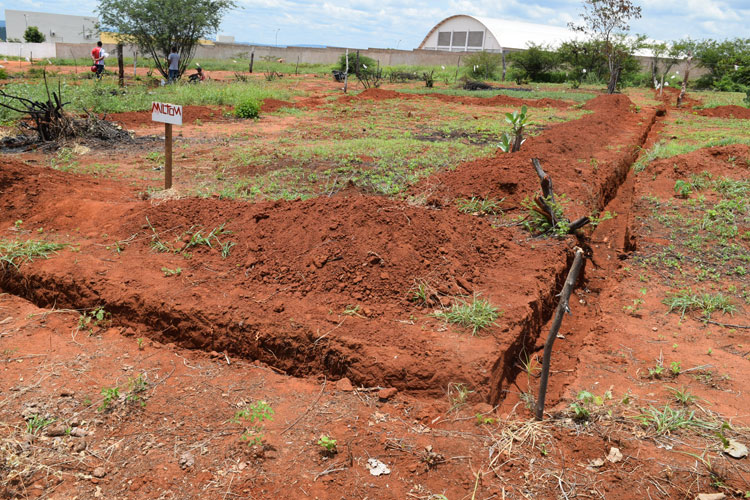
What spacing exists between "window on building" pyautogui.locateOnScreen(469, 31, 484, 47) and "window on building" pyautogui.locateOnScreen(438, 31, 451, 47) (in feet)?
8.90

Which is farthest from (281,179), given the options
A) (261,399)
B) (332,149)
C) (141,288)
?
(261,399)

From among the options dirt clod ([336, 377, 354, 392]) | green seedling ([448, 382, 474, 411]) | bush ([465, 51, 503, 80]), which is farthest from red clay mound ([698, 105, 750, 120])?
dirt clod ([336, 377, 354, 392])

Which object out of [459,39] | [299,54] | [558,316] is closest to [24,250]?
[558,316]

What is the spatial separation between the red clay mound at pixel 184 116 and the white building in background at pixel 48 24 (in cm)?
5503

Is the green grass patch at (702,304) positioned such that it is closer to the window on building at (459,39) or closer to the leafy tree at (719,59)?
the leafy tree at (719,59)

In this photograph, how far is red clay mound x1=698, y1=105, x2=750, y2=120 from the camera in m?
17.5

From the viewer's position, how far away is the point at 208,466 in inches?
113

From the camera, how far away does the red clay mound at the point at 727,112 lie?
17.5 metres

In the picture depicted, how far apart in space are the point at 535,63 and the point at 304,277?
33.9 m

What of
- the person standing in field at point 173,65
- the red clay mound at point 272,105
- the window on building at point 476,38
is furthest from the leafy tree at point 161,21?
the window on building at point 476,38

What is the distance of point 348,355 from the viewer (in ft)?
12.2

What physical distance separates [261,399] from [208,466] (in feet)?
2.05

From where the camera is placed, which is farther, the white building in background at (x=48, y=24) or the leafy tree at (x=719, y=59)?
the white building in background at (x=48, y=24)

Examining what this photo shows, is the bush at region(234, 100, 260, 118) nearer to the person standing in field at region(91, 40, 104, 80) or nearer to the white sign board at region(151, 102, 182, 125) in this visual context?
the white sign board at region(151, 102, 182, 125)
